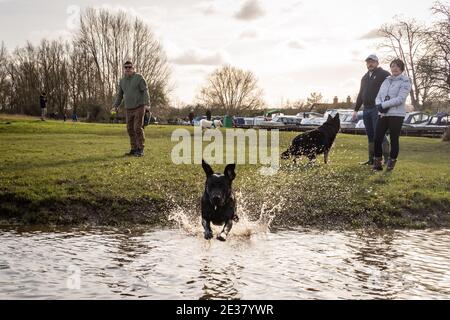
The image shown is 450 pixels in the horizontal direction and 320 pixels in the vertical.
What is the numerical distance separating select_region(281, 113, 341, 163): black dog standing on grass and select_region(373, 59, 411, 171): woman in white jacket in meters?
1.78

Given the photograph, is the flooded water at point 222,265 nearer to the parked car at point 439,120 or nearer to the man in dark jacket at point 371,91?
the man in dark jacket at point 371,91

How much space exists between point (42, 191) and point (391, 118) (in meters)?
7.93

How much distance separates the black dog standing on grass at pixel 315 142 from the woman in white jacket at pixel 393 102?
5.84 ft

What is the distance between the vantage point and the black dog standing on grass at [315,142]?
563 inches

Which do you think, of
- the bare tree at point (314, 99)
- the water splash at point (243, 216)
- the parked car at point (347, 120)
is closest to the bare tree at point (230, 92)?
the bare tree at point (314, 99)

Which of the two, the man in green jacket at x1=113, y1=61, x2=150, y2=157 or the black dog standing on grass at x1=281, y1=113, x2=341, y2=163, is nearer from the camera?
the black dog standing on grass at x1=281, y1=113, x2=341, y2=163

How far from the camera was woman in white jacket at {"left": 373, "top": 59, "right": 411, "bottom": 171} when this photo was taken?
12.2m

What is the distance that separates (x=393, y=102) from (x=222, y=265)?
720cm

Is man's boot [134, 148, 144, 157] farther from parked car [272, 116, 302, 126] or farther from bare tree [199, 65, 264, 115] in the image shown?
bare tree [199, 65, 264, 115]

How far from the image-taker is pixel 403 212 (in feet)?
33.2

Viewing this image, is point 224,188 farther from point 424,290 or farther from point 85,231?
point 424,290

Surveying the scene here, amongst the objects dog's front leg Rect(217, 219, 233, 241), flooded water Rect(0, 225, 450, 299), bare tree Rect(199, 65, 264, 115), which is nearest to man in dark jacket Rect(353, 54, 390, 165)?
flooded water Rect(0, 225, 450, 299)

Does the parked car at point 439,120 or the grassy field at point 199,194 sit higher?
the parked car at point 439,120
